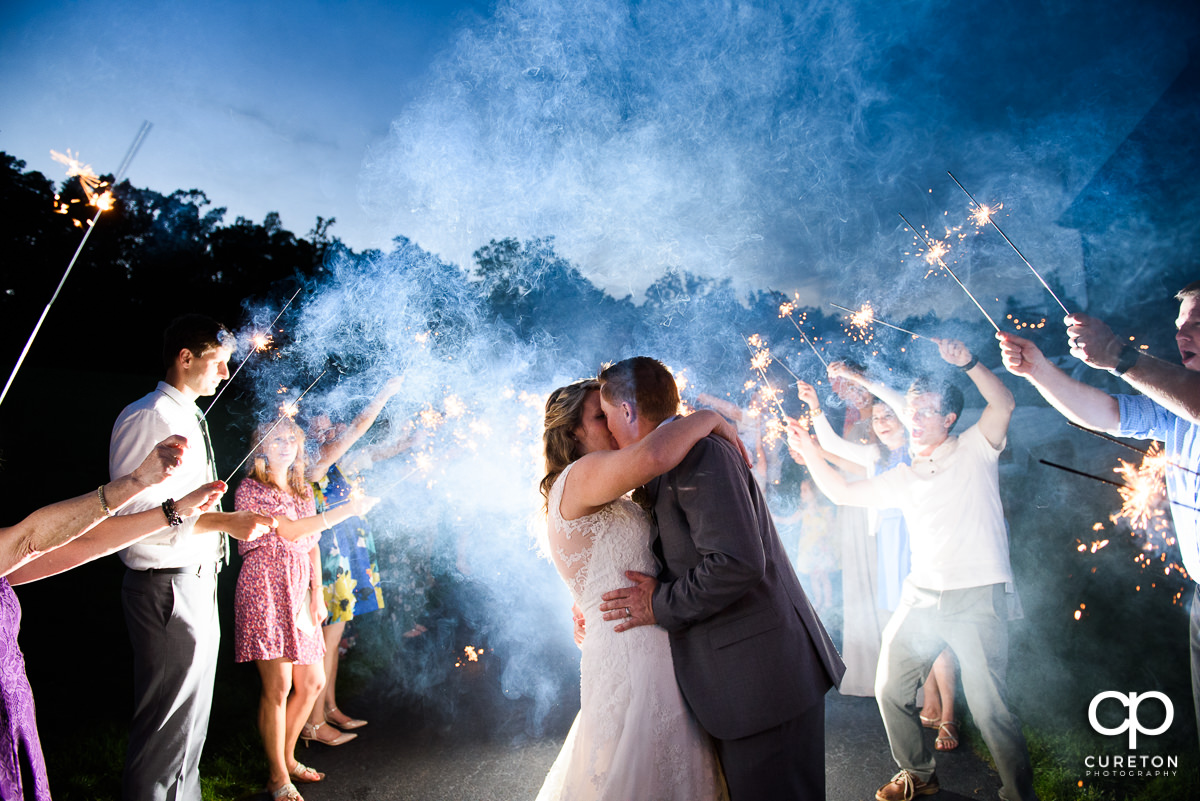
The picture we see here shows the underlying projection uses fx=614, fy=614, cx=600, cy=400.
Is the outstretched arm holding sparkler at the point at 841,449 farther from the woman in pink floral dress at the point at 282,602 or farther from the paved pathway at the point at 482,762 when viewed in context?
the woman in pink floral dress at the point at 282,602

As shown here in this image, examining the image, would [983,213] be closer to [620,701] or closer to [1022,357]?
[1022,357]

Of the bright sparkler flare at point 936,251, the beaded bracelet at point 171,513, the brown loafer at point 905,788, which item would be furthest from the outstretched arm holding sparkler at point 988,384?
the beaded bracelet at point 171,513

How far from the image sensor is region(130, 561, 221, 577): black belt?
128 inches

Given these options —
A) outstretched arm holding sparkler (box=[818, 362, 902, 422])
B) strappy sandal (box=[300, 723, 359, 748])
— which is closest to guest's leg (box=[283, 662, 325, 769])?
strappy sandal (box=[300, 723, 359, 748])

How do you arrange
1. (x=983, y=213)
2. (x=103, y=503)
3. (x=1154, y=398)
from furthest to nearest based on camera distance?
(x=983, y=213)
(x=1154, y=398)
(x=103, y=503)

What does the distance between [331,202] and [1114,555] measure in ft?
24.3

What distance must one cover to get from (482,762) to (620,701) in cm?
268

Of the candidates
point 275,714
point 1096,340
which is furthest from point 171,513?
point 1096,340

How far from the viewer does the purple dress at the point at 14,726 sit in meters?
1.97

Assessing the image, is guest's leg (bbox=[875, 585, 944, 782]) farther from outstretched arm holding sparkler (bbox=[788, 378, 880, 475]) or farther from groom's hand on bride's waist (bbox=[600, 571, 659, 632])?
groom's hand on bride's waist (bbox=[600, 571, 659, 632])

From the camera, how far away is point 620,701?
7.62ft

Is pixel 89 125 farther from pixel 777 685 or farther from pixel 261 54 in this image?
pixel 777 685

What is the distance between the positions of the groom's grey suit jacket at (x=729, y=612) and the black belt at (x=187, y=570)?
2649mm

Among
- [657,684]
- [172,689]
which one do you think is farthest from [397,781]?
[657,684]
